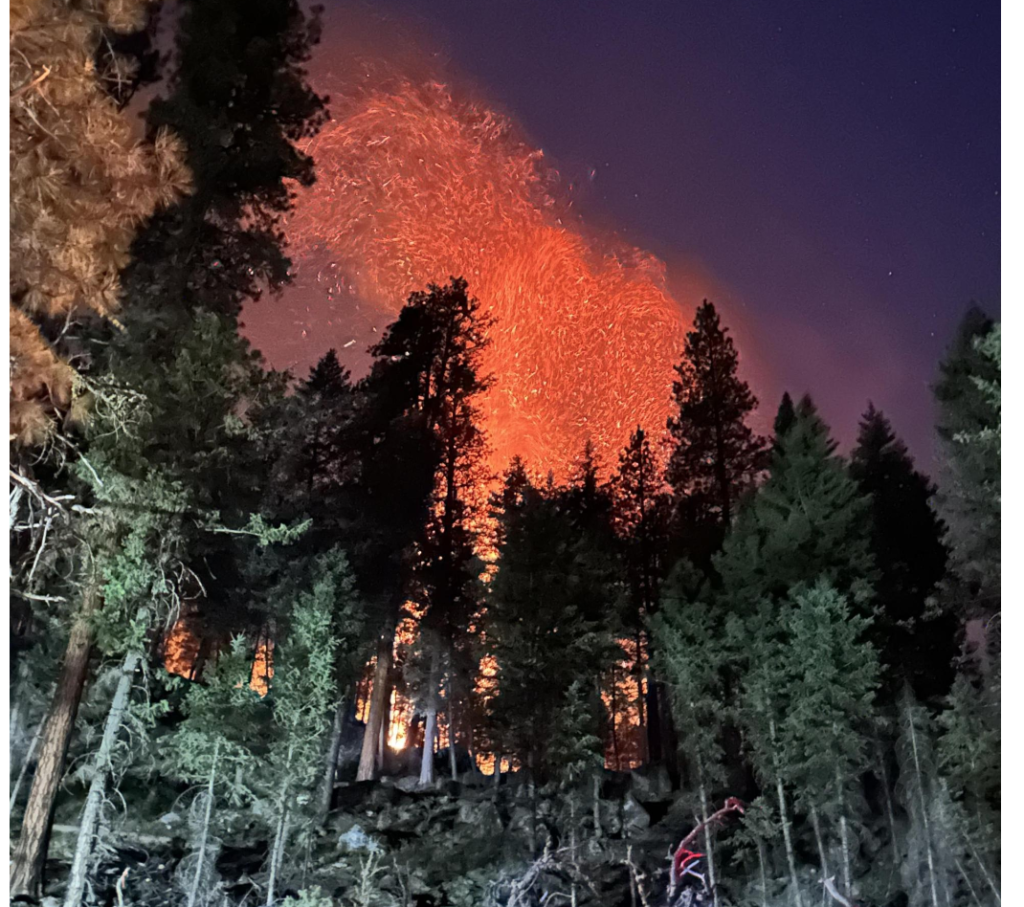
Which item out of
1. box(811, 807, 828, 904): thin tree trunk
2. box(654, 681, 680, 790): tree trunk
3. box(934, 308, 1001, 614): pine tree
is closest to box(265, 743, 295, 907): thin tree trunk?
box(654, 681, 680, 790): tree trunk

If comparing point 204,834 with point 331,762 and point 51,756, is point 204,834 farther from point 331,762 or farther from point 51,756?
point 51,756

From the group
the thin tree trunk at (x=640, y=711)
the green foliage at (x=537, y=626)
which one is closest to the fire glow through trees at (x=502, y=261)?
the green foliage at (x=537, y=626)

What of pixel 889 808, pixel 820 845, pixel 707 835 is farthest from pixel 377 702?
pixel 889 808

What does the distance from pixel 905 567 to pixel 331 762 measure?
3459 millimetres

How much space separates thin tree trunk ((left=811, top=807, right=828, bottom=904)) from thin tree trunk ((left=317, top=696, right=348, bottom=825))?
265cm

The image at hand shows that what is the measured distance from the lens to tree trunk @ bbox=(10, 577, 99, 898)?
4.65 metres

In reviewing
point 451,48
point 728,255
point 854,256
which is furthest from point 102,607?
point 854,256

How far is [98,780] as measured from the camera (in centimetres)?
490

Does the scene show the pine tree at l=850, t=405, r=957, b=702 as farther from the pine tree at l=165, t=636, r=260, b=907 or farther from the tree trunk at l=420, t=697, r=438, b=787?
the pine tree at l=165, t=636, r=260, b=907

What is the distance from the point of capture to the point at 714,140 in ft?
20.8

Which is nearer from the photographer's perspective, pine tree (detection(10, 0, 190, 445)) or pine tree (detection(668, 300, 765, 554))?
pine tree (detection(10, 0, 190, 445))

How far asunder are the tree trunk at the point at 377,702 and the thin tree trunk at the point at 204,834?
773 mm

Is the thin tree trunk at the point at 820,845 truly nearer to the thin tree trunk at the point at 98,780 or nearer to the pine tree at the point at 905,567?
the pine tree at the point at 905,567
